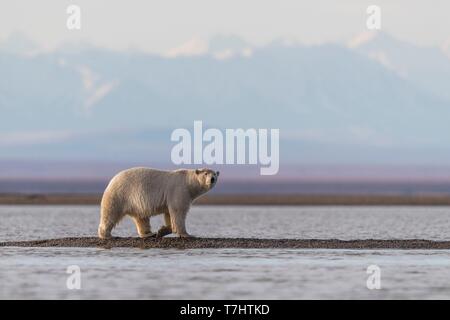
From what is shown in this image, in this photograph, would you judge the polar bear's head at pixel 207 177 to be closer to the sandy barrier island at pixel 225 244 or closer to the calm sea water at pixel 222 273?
the sandy barrier island at pixel 225 244

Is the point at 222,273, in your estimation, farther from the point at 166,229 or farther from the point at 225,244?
the point at 166,229

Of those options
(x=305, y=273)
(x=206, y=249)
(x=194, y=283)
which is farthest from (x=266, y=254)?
(x=194, y=283)

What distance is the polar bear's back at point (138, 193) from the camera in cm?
2892

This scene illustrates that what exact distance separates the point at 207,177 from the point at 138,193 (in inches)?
72.1

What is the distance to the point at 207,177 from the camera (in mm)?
29078

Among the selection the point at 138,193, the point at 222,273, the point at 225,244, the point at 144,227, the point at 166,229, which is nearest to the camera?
the point at 222,273

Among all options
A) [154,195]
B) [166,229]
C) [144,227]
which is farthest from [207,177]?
[144,227]


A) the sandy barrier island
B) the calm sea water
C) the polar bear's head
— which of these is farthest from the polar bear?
the calm sea water

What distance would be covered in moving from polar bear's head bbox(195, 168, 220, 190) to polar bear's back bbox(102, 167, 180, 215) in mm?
625
